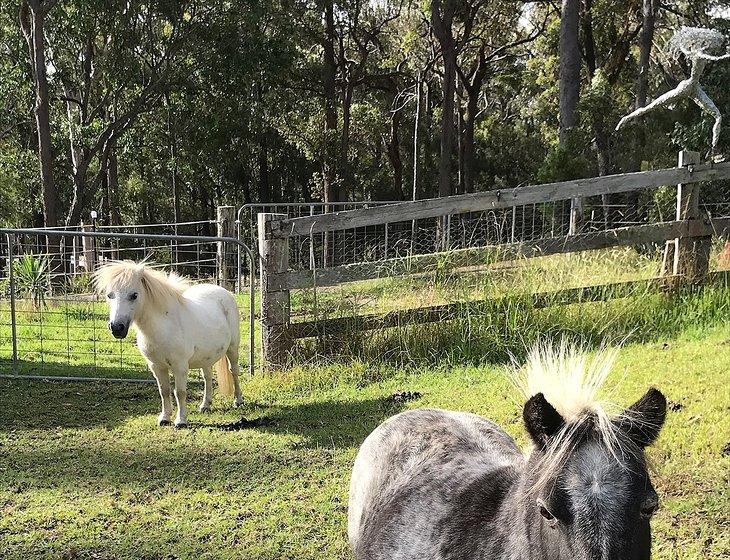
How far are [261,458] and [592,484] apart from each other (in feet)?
12.4

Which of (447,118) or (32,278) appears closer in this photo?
(32,278)

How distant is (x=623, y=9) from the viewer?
23.0 m

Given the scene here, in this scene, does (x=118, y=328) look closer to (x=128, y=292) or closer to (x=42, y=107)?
(x=128, y=292)

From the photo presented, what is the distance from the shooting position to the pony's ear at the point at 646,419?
190 centimetres

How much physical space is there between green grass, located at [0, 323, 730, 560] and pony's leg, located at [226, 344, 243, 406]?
14cm

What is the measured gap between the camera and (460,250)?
23.7ft

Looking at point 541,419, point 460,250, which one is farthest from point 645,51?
point 541,419

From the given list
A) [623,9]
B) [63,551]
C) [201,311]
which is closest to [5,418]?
[201,311]

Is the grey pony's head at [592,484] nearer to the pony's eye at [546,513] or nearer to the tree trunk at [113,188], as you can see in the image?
the pony's eye at [546,513]

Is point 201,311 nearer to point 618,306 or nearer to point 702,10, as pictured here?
point 618,306

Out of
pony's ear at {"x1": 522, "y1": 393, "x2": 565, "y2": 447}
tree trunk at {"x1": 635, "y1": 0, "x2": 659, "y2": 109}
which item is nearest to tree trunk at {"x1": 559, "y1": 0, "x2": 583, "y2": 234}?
tree trunk at {"x1": 635, "y1": 0, "x2": 659, "y2": 109}

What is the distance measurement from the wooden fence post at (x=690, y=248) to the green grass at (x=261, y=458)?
0.99m

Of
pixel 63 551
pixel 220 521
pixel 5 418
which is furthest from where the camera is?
pixel 5 418

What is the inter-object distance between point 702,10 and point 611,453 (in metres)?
25.1
